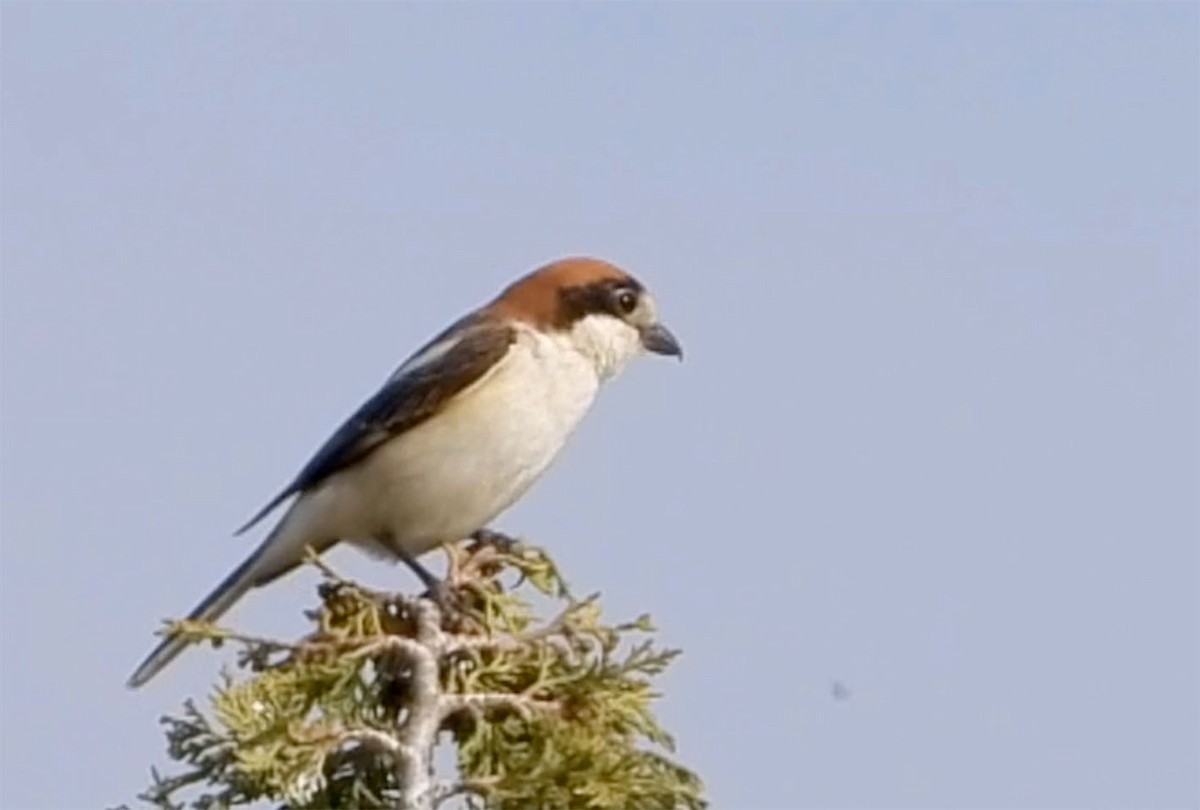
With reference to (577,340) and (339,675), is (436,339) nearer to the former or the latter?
(577,340)

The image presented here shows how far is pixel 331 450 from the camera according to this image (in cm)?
725

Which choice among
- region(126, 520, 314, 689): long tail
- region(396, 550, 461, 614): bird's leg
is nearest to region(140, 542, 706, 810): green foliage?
region(396, 550, 461, 614): bird's leg

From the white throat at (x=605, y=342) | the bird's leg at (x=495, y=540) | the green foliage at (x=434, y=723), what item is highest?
the white throat at (x=605, y=342)

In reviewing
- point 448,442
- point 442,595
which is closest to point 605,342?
point 448,442

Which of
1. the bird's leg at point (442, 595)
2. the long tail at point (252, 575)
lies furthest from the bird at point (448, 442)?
the bird's leg at point (442, 595)

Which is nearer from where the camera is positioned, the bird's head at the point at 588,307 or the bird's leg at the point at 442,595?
the bird's leg at the point at 442,595

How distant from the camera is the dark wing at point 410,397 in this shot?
7.18 meters

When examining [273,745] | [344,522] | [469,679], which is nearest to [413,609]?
[469,679]

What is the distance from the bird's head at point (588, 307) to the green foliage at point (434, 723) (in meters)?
2.53

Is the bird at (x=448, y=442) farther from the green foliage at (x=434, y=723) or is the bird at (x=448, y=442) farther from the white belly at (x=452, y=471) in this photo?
the green foliage at (x=434, y=723)

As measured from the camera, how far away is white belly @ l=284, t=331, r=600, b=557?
708 centimetres

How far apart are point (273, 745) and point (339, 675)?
233 millimetres

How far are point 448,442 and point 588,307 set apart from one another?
564 mm

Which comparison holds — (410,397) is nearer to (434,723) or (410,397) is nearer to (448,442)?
(448,442)
